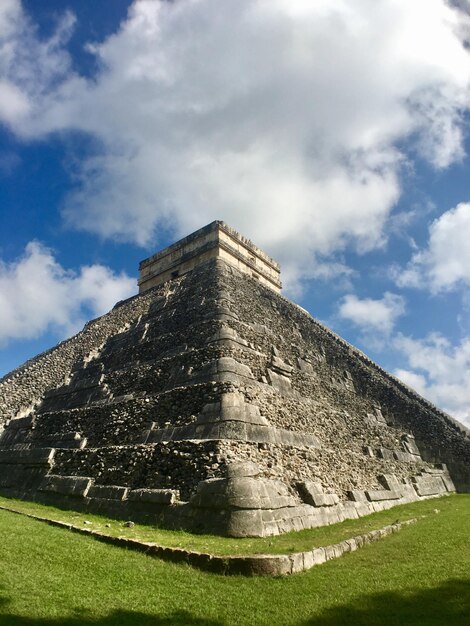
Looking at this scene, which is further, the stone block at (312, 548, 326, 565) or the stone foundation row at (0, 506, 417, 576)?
the stone block at (312, 548, 326, 565)

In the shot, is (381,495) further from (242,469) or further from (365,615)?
(365,615)

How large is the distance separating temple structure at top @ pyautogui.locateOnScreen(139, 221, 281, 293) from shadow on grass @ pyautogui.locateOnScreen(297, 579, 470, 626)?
1928 centimetres

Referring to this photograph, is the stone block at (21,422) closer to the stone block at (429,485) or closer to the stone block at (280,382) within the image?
the stone block at (280,382)

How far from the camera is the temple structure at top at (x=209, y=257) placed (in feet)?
78.4

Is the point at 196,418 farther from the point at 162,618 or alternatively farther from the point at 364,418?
the point at 364,418

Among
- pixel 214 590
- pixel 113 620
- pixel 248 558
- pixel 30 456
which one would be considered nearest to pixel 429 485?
pixel 248 558

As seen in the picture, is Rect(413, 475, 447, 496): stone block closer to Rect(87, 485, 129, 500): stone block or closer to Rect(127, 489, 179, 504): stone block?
Rect(127, 489, 179, 504): stone block

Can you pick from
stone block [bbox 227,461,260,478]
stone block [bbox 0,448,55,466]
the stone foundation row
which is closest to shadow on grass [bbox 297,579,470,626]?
the stone foundation row

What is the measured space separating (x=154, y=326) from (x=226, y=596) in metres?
13.9

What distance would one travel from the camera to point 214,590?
5.48 m

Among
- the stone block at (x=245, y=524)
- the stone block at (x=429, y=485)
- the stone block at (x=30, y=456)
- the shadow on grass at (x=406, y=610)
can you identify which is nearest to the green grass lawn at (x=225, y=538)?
the stone block at (x=245, y=524)

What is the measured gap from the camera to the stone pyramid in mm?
9000

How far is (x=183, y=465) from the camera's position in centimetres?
925

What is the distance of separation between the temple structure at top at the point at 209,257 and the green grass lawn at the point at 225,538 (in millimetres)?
15503
